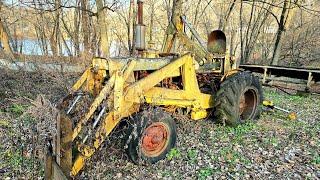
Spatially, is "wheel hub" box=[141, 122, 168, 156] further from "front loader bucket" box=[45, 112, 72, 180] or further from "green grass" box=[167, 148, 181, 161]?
"front loader bucket" box=[45, 112, 72, 180]

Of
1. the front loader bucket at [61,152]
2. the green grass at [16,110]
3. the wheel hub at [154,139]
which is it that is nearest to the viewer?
the front loader bucket at [61,152]

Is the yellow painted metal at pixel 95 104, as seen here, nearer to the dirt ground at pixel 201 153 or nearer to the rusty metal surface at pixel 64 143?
the rusty metal surface at pixel 64 143

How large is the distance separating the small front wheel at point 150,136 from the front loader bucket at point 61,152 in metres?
0.95

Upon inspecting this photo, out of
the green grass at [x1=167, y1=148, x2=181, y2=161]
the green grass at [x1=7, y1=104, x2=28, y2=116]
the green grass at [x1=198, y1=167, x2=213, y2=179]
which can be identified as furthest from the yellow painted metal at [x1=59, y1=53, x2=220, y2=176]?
the green grass at [x1=7, y1=104, x2=28, y2=116]

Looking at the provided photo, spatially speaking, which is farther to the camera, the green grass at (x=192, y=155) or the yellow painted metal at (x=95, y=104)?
the green grass at (x=192, y=155)

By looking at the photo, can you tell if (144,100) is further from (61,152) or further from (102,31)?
(102,31)

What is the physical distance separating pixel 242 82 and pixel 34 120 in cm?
407

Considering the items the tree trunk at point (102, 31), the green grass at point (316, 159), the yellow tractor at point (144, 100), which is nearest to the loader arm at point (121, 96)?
the yellow tractor at point (144, 100)

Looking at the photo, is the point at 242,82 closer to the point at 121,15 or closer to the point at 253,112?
the point at 253,112

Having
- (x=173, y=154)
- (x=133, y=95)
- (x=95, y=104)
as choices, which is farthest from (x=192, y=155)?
(x=95, y=104)

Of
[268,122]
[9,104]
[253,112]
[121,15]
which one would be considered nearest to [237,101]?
[253,112]

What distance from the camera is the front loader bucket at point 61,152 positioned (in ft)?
12.4

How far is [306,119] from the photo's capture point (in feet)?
25.0

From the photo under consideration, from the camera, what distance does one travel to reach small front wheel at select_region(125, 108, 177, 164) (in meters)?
4.52
